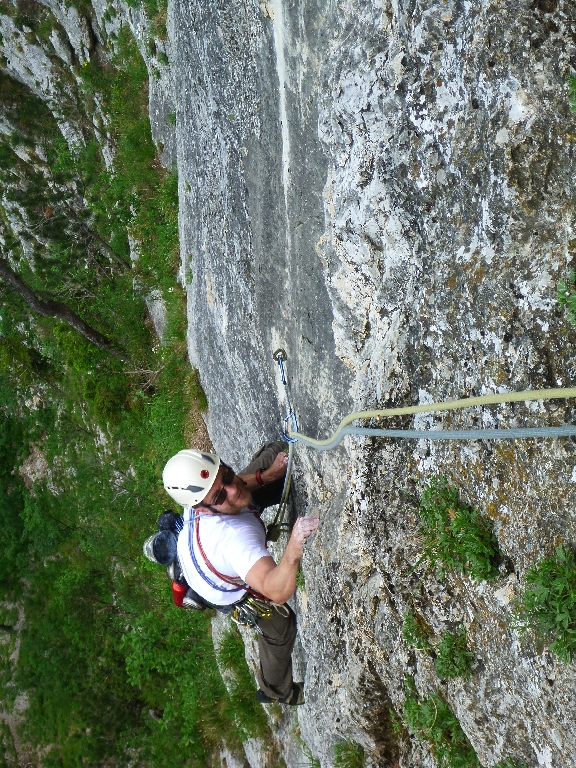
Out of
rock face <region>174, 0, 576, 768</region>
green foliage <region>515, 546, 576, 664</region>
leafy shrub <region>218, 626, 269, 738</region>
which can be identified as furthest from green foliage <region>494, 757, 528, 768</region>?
leafy shrub <region>218, 626, 269, 738</region>

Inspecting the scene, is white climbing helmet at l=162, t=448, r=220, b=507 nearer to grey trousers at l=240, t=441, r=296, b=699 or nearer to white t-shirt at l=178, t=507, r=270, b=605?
white t-shirt at l=178, t=507, r=270, b=605

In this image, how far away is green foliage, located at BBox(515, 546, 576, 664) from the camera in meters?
2.51

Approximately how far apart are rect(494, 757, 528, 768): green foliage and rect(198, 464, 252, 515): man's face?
7.46 ft

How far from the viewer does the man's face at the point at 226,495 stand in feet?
14.2

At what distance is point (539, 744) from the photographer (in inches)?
114

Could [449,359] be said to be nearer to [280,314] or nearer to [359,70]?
Answer: [359,70]

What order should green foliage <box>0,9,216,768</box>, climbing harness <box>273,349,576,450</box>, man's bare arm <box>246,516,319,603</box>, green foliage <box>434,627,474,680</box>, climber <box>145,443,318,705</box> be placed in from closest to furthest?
1. climbing harness <box>273,349,576,450</box>
2. green foliage <box>434,627,474,680</box>
3. man's bare arm <box>246,516,319,603</box>
4. climber <box>145,443,318,705</box>
5. green foliage <box>0,9,216,768</box>

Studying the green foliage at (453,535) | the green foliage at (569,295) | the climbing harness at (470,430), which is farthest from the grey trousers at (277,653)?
the green foliage at (569,295)

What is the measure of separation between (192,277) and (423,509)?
17.9 ft

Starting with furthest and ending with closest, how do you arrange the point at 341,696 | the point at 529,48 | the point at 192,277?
the point at 192,277
the point at 341,696
the point at 529,48

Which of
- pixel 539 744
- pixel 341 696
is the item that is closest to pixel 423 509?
pixel 539 744

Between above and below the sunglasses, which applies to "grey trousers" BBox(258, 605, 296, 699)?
below

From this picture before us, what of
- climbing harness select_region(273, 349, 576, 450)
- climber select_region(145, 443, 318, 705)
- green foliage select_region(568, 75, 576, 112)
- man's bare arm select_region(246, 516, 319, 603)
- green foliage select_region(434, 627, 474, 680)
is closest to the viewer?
climbing harness select_region(273, 349, 576, 450)

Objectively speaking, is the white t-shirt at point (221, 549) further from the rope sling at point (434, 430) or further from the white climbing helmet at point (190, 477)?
the rope sling at point (434, 430)
